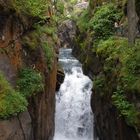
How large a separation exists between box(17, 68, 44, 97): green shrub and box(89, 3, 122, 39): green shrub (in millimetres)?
9287

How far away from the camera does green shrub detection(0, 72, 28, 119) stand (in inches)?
393

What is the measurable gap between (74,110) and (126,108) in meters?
8.43

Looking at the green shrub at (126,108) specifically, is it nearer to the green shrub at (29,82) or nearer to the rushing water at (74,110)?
the green shrub at (29,82)

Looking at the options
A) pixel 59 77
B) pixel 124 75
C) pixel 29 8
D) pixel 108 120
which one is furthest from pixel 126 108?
pixel 59 77

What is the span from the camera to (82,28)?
28.0m

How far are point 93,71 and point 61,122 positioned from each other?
3509 millimetres

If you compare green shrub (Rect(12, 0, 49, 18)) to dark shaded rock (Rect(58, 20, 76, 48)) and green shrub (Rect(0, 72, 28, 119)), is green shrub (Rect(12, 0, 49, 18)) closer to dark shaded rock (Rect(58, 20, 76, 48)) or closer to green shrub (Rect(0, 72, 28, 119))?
green shrub (Rect(0, 72, 28, 119))

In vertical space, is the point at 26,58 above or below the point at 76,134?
above

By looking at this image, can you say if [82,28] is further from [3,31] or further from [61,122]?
[3,31]

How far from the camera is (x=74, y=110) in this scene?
20672 mm

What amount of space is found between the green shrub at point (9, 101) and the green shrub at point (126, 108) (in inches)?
136

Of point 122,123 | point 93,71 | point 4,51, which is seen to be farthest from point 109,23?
point 4,51

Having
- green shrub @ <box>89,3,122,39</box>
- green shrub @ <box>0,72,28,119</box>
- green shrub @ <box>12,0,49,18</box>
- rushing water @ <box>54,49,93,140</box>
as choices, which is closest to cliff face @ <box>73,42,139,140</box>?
rushing water @ <box>54,49,93,140</box>

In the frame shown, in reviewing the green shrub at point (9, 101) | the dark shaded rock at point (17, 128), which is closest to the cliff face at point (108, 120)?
the dark shaded rock at point (17, 128)
